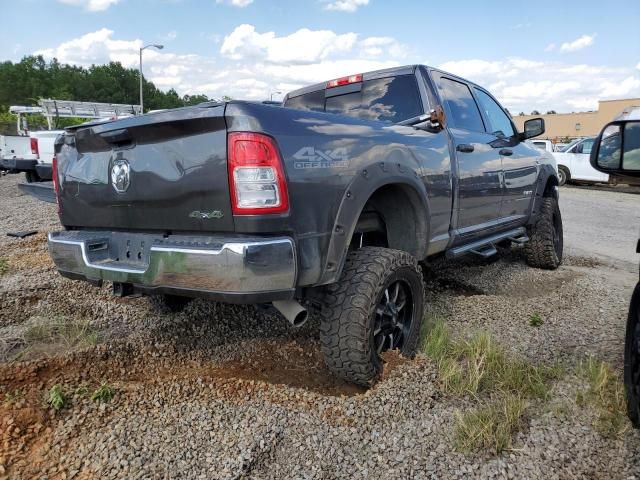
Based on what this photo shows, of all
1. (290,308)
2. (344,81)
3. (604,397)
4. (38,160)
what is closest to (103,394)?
(290,308)

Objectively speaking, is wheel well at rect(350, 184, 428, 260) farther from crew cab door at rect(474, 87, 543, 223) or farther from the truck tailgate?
crew cab door at rect(474, 87, 543, 223)

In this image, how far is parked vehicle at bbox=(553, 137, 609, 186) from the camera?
17.0 m

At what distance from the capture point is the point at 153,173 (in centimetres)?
248

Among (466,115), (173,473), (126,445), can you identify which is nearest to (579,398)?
(173,473)

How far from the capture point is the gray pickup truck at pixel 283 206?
2207 mm

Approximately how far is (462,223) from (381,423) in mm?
2018

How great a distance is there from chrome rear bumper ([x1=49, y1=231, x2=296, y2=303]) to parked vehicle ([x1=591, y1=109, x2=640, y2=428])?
4.66 ft

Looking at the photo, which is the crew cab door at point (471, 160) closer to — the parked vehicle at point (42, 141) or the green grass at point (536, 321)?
the green grass at point (536, 321)

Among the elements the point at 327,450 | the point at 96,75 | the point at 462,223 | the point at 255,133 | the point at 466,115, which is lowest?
the point at 327,450

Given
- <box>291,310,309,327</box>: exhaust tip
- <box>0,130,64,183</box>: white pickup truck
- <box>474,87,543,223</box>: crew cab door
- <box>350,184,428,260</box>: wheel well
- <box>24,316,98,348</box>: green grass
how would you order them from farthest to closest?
<box>0,130,64,183</box>: white pickup truck, <box>474,87,543,223</box>: crew cab door, <box>350,184,428,260</box>: wheel well, <box>24,316,98,348</box>: green grass, <box>291,310,309,327</box>: exhaust tip

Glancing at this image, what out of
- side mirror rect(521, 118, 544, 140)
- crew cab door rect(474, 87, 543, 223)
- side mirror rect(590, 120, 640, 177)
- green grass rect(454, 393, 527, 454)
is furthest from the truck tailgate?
side mirror rect(521, 118, 544, 140)

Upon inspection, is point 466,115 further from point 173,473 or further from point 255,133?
point 173,473

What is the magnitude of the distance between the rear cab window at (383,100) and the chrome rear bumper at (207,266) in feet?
6.15

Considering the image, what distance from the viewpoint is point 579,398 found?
99.6 inches
